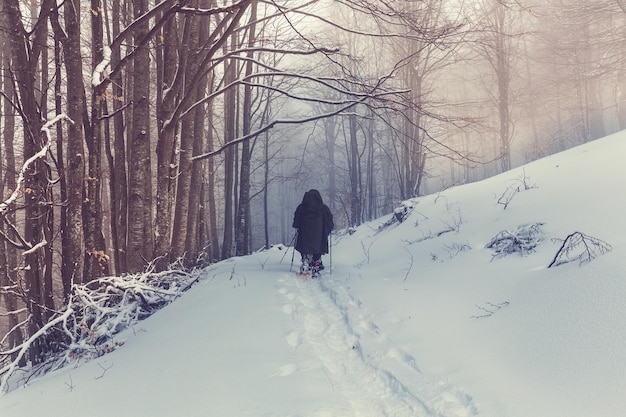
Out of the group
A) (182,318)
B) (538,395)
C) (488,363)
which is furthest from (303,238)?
(538,395)

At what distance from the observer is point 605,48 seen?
606 inches

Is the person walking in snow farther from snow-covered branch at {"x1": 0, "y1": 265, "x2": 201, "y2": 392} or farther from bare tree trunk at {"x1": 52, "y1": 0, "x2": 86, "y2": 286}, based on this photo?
bare tree trunk at {"x1": 52, "y1": 0, "x2": 86, "y2": 286}

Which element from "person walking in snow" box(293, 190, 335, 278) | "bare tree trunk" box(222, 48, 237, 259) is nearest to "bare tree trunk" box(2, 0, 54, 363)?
"person walking in snow" box(293, 190, 335, 278)

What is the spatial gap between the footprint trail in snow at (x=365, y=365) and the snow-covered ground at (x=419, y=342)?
2cm

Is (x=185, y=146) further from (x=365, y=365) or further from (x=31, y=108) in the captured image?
(x=365, y=365)

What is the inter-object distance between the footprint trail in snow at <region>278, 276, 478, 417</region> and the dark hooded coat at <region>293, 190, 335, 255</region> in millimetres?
2799

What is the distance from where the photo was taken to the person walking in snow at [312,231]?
29.1 ft

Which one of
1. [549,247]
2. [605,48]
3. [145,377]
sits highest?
[605,48]

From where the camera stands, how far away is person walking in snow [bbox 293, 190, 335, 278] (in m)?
8.86

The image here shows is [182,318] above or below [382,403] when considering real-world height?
above

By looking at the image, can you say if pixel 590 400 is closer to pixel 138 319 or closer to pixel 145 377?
pixel 145 377

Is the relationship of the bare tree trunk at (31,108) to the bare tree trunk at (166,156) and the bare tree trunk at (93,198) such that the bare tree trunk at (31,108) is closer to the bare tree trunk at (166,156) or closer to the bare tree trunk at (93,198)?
the bare tree trunk at (93,198)

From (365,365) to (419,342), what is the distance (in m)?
0.71

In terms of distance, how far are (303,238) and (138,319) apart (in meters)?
3.94
